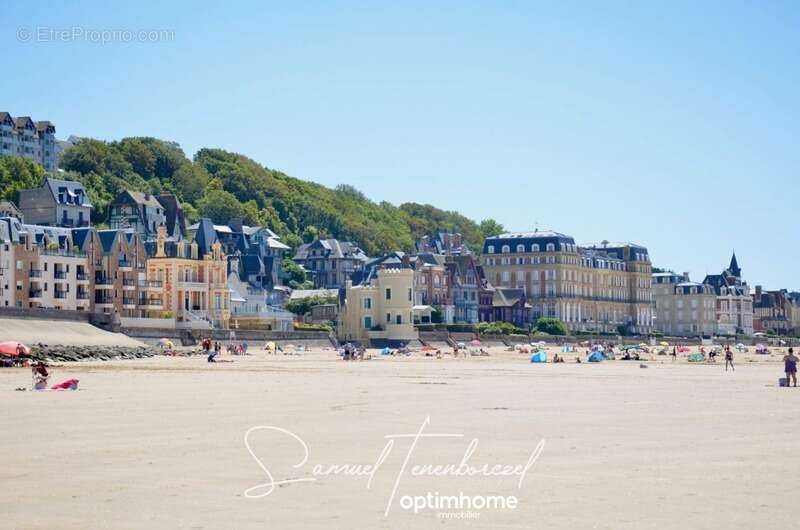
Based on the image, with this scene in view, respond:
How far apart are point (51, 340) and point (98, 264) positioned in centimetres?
2538

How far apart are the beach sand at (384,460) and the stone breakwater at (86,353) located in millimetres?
25111

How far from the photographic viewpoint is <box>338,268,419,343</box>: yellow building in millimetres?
103500

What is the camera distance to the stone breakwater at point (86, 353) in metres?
55.2

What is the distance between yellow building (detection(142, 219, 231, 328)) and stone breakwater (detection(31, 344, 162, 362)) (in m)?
24.2

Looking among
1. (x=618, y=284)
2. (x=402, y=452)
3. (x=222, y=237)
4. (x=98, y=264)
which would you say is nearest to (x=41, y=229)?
(x=98, y=264)

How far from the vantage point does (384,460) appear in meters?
16.3

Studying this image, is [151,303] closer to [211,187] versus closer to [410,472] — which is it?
[410,472]

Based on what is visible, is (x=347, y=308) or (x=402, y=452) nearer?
(x=402, y=452)

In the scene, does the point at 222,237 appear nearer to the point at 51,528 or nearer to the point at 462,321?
the point at 462,321

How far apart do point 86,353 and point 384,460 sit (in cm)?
4530

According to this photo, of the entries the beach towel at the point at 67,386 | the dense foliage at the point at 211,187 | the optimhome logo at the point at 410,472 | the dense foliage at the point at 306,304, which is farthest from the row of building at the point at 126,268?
the optimhome logo at the point at 410,472

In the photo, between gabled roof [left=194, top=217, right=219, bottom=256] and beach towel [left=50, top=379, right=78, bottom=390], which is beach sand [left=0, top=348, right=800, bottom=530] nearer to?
beach towel [left=50, top=379, right=78, bottom=390]

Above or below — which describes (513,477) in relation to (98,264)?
below

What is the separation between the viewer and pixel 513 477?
48.4 feet
